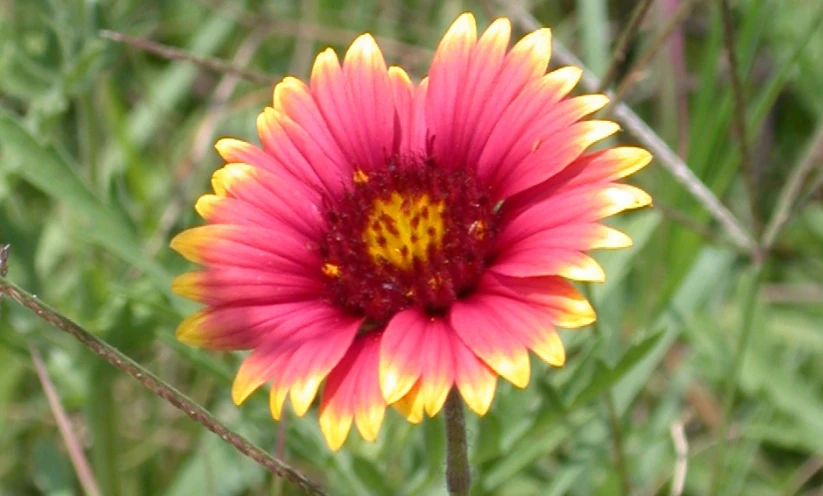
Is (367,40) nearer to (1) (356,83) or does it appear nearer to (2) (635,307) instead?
(1) (356,83)

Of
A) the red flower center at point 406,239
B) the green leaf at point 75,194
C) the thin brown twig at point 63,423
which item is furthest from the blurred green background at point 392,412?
the red flower center at point 406,239

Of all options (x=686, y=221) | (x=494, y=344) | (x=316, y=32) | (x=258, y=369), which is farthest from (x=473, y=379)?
(x=316, y=32)

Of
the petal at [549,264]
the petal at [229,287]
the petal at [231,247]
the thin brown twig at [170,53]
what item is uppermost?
the thin brown twig at [170,53]

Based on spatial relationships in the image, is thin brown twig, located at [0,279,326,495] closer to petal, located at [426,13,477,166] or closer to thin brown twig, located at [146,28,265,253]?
petal, located at [426,13,477,166]

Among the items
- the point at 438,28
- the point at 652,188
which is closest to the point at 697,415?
the point at 652,188

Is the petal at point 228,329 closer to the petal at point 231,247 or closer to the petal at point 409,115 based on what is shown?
the petal at point 231,247

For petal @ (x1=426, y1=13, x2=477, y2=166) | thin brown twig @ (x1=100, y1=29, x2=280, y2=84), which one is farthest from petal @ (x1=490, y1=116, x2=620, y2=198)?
thin brown twig @ (x1=100, y1=29, x2=280, y2=84)
